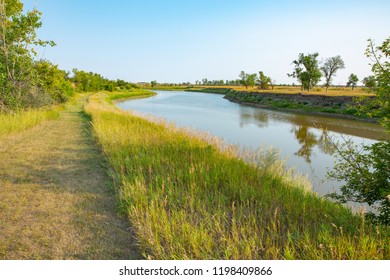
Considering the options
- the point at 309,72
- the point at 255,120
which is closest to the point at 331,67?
the point at 309,72

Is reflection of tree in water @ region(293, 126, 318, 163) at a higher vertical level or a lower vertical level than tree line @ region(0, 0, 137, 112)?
lower

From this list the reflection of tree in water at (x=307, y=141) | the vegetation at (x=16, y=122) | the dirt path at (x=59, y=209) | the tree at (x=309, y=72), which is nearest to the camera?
the dirt path at (x=59, y=209)

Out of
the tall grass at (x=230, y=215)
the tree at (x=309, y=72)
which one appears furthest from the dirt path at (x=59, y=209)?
the tree at (x=309, y=72)

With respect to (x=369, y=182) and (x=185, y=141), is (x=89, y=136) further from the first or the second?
(x=369, y=182)

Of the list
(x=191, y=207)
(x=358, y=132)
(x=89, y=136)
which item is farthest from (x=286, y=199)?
(x=358, y=132)

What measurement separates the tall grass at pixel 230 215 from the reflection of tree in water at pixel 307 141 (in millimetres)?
5272

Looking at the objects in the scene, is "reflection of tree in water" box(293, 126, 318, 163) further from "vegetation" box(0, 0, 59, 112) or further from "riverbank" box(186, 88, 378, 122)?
"vegetation" box(0, 0, 59, 112)

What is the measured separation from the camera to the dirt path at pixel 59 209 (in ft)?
9.73

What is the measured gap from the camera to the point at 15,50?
13.0 meters

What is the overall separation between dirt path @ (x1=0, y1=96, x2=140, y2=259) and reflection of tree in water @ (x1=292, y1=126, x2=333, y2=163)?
27.7 ft

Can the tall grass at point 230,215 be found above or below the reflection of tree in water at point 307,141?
above

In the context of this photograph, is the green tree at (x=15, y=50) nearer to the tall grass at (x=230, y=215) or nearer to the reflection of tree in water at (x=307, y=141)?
the tall grass at (x=230, y=215)

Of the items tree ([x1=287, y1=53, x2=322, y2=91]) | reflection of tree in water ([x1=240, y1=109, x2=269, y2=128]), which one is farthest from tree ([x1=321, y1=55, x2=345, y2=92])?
reflection of tree in water ([x1=240, y1=109, x2=269, y2=128])

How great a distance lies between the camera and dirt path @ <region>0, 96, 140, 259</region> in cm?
296
